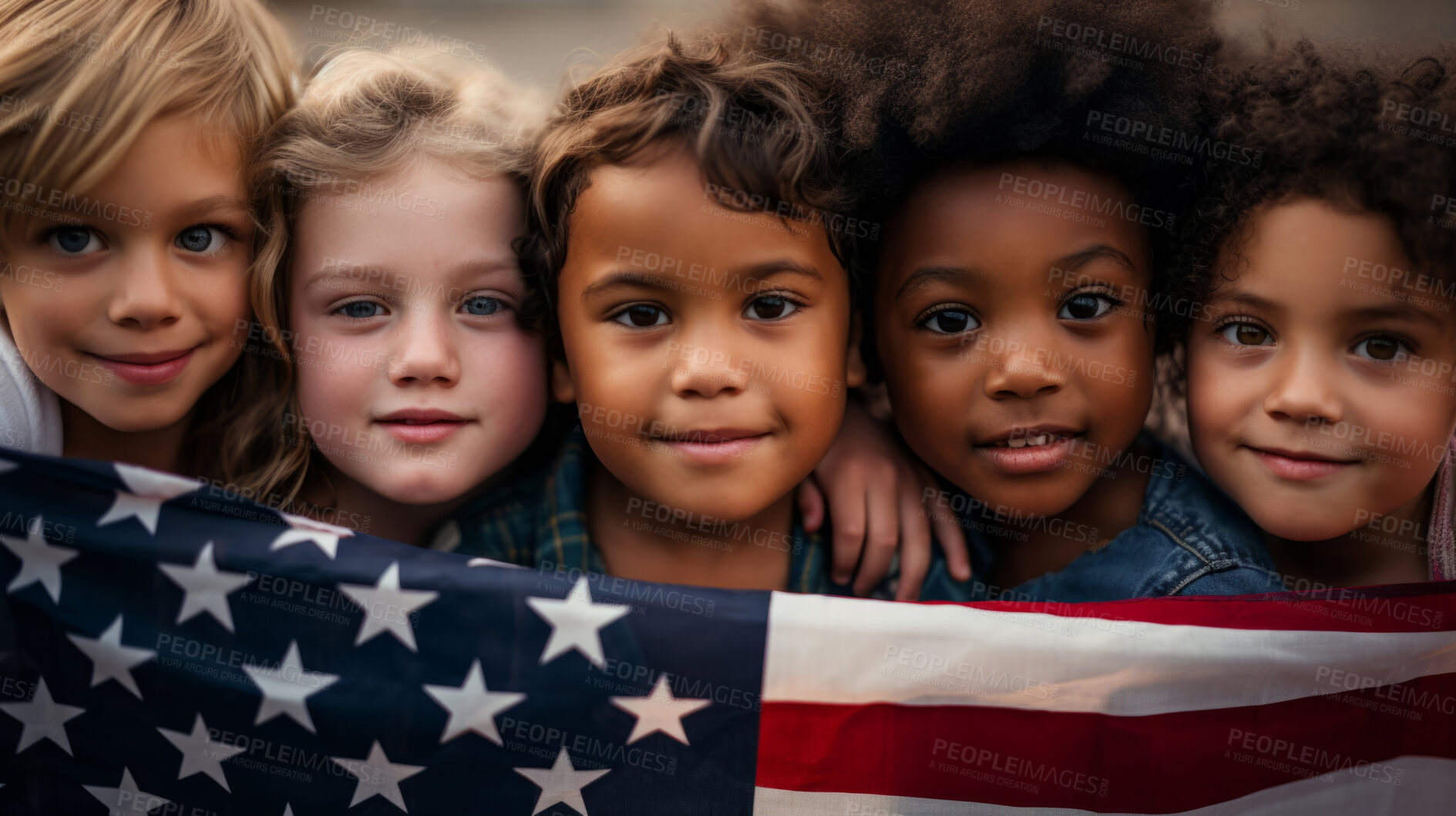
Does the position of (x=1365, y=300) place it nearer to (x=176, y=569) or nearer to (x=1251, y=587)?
(x=1251, y=587)

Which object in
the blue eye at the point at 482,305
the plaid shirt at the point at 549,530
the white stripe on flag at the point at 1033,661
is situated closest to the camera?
the white stripe on flag at the point at 1033,661

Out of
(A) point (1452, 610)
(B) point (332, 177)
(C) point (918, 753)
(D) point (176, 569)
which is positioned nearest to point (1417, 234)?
(A) point (1452, 610)

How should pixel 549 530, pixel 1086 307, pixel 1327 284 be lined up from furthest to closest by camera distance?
pixel 549 530 < pixel 1086 307 < pixel 1327 284

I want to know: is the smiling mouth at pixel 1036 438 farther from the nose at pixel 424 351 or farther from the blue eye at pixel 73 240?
the blue eye at pixel 73 240

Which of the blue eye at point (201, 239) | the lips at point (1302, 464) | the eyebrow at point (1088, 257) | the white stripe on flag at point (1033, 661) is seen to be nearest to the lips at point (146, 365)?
the blue eye at point (201, 239)

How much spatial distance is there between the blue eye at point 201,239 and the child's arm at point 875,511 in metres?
1.06

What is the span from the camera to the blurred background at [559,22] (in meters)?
1.65

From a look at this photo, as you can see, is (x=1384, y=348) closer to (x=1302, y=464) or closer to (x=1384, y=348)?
(x=1384, y=348)

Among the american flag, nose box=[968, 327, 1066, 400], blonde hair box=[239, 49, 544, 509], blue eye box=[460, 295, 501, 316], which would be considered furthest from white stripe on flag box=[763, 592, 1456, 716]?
blonde hair box=[239, 49, 544, 509]

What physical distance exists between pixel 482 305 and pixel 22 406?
30.2 inches

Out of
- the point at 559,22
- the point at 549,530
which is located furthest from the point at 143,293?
the point at 559,22

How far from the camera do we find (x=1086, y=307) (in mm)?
1547

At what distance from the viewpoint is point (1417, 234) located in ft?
4.71

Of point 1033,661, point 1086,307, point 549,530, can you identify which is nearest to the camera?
point 1033,661
